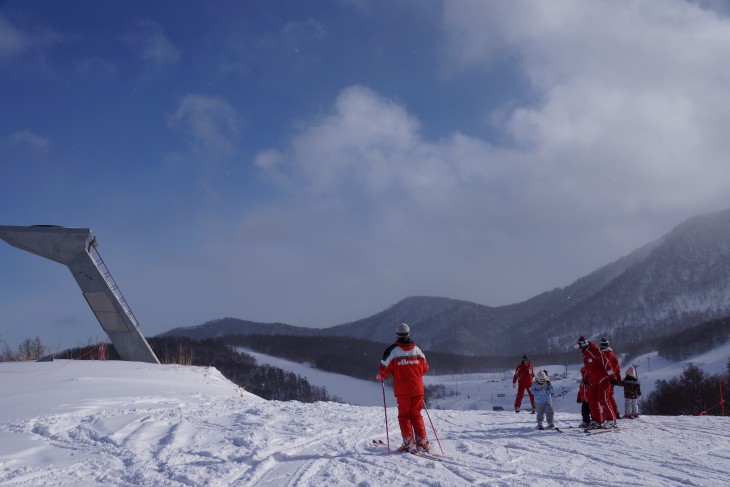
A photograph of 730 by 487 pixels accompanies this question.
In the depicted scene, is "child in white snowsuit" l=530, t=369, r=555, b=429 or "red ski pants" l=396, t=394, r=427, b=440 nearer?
"red ski pants" l=396, t=394, r=427, b=440

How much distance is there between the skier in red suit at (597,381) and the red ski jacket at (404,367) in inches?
177

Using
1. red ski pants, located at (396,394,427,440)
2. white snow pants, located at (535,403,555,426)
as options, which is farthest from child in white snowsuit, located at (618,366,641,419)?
red ski pants, located at (396,394,427,440)

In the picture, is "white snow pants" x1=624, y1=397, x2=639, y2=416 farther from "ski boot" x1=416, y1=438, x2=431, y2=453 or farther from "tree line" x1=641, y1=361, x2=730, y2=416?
"tree line" x1=641, y1=361, x2=730, y2=416

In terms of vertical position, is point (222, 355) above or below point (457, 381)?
above

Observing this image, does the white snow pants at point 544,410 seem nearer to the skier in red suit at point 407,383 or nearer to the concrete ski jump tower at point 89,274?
the skier in red suit at point 407,383

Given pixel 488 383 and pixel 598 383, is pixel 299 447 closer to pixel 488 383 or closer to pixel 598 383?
pixel 598 383

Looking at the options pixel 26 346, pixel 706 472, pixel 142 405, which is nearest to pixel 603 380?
pixel 706 472

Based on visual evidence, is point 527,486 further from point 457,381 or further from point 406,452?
point 457,381

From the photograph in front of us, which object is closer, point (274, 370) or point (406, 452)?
point (406, 452)

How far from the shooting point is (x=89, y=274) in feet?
69.6

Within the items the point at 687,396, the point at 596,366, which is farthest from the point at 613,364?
the point at 687,396

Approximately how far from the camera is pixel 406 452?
761 centimetres

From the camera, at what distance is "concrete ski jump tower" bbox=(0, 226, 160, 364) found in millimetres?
20719

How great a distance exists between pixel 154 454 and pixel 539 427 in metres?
7.29
